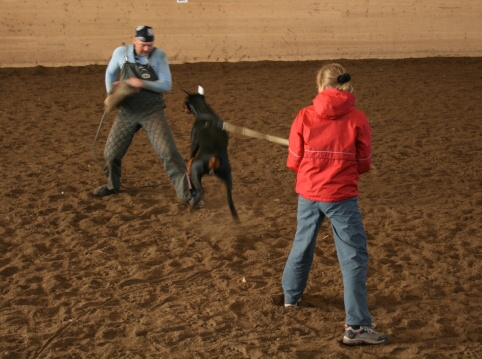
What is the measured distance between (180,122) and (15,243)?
16.2 feet

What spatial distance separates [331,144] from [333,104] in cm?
26

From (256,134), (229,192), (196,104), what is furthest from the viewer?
(196,104)

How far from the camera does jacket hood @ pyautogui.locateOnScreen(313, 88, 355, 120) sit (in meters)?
4.05

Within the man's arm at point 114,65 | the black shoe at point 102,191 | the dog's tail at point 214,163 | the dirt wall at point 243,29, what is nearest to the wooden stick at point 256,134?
the dog's tail at point 214,163

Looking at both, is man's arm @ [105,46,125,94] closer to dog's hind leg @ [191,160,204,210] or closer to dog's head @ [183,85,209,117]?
dog's head @ [183,85,209,117]

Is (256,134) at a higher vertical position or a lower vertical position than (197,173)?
higher

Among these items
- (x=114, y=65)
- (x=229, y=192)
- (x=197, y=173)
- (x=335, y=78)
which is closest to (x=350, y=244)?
(x=335, y=78)

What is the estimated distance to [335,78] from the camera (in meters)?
4.14

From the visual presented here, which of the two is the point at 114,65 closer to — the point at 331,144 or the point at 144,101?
the point at 144,101

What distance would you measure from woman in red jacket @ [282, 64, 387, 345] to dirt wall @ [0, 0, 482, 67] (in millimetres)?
11586

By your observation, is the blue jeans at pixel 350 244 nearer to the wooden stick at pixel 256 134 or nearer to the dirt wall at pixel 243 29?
the wooden stick at pixel 256 134

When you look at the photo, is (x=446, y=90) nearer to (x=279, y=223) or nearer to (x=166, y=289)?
(x=279, y=223)

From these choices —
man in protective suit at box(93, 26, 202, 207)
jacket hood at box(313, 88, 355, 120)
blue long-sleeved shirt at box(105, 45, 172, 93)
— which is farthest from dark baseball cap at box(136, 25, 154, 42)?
jacket hood at box(313, 88, 355, 120)

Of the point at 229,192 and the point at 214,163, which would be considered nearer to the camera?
the point at 214,163
